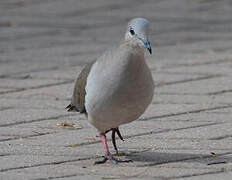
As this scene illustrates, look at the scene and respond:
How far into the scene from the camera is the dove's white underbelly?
4484mm

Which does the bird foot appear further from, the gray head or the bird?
the gray head

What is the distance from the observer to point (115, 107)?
4512 millimetres

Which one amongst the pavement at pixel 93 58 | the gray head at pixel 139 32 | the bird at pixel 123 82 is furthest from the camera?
the pavement at pixel 93 58

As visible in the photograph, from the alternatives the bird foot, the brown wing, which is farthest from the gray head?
the bird foot

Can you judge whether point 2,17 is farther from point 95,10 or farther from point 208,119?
point 208,119

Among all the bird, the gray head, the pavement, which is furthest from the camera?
the pavement

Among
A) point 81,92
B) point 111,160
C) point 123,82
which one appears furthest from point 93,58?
point 123,82

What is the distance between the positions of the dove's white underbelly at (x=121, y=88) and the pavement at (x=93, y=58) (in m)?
0.34

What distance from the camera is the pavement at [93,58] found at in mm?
4699

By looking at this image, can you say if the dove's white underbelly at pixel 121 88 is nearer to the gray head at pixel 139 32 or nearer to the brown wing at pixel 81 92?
the gray head at pixel 139 32

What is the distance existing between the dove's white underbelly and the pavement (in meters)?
0.34

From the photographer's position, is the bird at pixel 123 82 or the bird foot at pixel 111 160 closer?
the bird at pixel 123 82

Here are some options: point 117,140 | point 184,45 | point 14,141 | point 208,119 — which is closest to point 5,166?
point 14,141

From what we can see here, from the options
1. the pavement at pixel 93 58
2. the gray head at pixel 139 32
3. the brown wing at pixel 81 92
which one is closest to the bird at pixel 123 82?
the gray head at pixel 139 32
